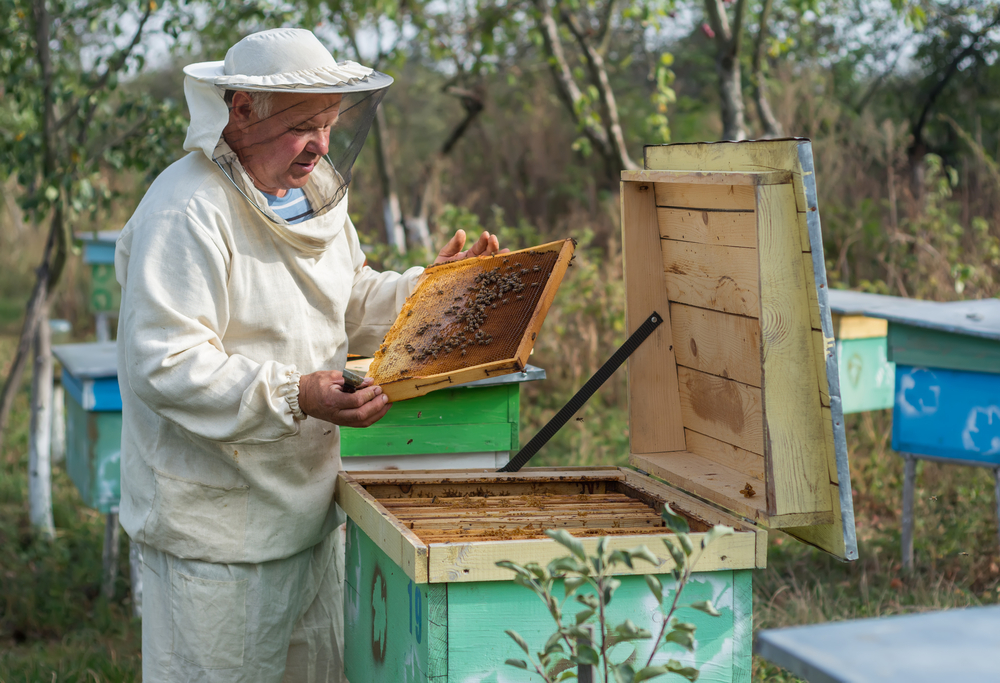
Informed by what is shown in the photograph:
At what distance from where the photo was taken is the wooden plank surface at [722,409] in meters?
1.99

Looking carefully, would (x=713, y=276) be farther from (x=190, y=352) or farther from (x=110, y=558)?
(x=110, y=558)

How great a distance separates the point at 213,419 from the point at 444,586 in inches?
26.5

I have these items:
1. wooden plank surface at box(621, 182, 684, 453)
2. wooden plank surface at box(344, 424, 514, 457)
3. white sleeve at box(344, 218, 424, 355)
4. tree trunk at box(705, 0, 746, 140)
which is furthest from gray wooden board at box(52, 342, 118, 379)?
tree trunk at box(705, 0, 746, 140)

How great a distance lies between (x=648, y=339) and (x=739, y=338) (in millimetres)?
322

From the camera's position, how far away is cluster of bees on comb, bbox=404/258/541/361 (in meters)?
2.03

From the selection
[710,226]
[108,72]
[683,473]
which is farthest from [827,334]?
[108,72]

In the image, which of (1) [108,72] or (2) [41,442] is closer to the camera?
(1) [108,72]

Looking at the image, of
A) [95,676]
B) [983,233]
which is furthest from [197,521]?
[983,233]

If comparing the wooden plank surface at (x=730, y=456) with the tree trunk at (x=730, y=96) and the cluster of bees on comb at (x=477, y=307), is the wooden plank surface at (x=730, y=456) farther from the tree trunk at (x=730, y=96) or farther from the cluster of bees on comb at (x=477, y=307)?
the tree trunk at (x=730, y=96)

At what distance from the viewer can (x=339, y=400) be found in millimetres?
1895

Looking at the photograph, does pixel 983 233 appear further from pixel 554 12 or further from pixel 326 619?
pixel 326 619

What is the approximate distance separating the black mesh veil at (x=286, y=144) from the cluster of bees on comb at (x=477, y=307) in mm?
397

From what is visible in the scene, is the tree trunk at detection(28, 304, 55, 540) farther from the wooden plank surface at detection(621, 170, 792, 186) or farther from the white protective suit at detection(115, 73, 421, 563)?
the wooden plank surface at detection(621, 170, 792, 186)

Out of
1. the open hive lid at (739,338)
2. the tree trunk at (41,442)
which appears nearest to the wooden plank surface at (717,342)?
the open hive lid at (739,338)
